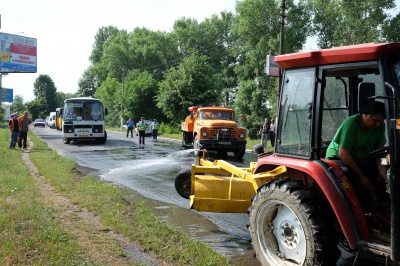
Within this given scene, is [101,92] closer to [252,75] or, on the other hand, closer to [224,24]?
[224,24]

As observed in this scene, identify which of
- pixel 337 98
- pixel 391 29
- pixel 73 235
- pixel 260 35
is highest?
pixel 260 35

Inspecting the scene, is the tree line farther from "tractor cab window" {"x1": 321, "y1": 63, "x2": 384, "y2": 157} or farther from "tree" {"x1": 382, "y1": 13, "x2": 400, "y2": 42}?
"tractor cab window" {"x1": 321, "y1": 63, "x2": 384, "y2": 157}

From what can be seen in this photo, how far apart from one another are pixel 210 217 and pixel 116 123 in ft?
200

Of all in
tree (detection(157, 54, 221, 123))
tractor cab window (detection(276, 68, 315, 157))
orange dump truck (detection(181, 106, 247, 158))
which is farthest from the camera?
tree (detection(157, 54, 221, 123))

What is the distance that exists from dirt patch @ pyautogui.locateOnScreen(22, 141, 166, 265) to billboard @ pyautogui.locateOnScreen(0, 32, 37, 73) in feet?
125

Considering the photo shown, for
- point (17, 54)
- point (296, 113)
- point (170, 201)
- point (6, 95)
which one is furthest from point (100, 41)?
point (296, 113)

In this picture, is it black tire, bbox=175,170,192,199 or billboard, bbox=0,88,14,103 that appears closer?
black tire, bbox=175,170,192,199

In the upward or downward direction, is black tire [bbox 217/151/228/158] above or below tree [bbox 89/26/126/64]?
below

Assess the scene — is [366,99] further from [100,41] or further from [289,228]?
[100,41]

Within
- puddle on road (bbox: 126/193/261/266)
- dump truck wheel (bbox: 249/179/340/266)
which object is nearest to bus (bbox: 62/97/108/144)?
puddle on road (bbox: 126/193/261/266)

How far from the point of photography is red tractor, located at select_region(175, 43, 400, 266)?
12.0 ft

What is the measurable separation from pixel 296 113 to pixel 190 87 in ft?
98.4

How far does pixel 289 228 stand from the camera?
450cm

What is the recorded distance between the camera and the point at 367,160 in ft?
14.1
